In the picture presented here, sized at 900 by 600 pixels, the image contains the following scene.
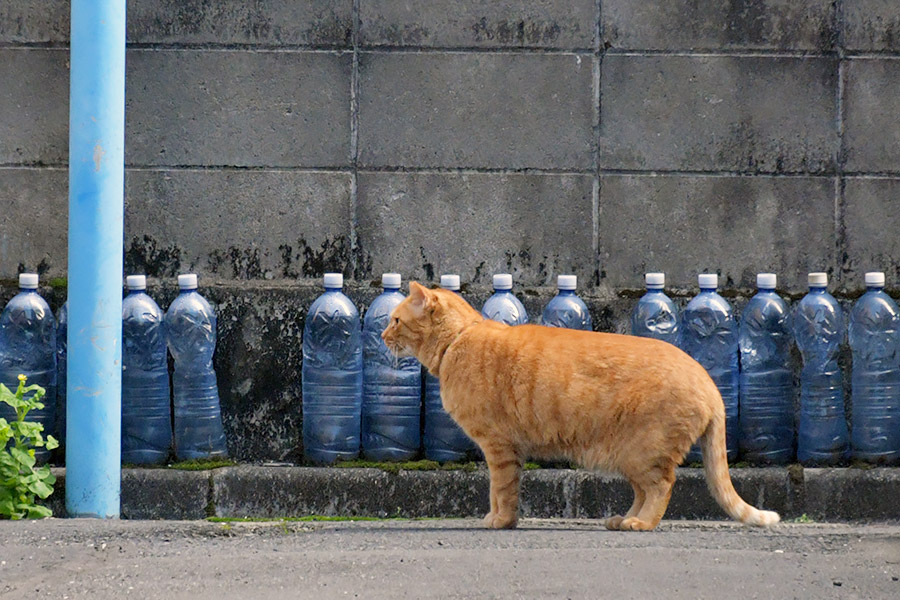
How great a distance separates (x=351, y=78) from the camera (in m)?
5.05

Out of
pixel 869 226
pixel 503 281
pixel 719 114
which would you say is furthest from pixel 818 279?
pixel 503 281

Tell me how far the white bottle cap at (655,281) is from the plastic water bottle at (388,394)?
40.4 inches

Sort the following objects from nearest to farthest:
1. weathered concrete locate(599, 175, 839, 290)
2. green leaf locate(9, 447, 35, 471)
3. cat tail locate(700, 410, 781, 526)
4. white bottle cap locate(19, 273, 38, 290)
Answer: cat tail locate(700, 410, 781, 526) < green leaf locate(9, 447, 35, 471) < white bottle cap locate(19, 273, 38, 290) < weathered concrete locate(599, 175, 839, 290)

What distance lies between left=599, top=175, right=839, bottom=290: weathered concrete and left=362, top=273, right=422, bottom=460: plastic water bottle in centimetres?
94

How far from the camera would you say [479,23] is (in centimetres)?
505

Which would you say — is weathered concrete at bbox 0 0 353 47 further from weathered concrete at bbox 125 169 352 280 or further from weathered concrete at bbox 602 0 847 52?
weathered concrete at bbox 602 0 847 52

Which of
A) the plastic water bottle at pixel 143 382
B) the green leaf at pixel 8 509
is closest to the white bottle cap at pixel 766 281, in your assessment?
the plastic water bottle at pixel 143 382

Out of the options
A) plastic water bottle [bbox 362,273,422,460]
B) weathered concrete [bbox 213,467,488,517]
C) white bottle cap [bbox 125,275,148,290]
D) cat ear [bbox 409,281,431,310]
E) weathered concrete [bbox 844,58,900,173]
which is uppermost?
weathered concrete [bbox 844,58,900,173]

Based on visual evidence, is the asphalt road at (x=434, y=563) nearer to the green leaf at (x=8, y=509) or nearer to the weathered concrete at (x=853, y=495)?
the green leaf at (x=8, y=509)

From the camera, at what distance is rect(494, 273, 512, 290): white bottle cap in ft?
16.0

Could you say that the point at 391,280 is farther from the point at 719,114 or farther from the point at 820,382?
the point at 820,382

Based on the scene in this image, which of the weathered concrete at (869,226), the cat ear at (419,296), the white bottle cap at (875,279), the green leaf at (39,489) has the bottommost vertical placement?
the green leaf at (39,489)

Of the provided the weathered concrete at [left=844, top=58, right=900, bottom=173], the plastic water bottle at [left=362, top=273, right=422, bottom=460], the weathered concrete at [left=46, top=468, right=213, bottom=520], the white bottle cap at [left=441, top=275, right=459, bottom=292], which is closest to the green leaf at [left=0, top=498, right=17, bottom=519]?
the weathered concrete at [left=46, top=468, right=213, bottom=520]

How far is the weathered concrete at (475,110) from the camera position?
5.06 meters
